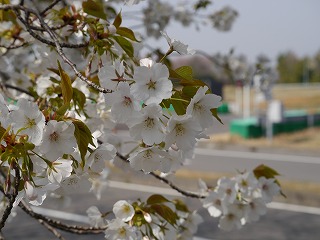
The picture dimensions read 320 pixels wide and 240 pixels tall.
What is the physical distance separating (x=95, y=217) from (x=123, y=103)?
0.76 meters

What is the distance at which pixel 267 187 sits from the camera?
1.57 metres

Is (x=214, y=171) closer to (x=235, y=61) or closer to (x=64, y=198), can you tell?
(x=235, y=61)

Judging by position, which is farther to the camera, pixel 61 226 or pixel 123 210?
pixel 61 226

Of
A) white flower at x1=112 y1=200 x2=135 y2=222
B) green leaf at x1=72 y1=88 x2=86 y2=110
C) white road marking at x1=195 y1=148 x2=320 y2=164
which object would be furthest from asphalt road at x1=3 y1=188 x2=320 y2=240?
green leaf at x1=72 y1=88 x2=86 y2=110

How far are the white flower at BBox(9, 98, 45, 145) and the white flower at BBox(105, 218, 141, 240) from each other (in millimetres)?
474

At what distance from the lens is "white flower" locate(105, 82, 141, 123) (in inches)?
32.7

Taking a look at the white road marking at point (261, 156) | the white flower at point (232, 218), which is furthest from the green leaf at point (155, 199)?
the white road marking at point (261, 156)

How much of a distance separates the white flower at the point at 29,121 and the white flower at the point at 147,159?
9.2 inches

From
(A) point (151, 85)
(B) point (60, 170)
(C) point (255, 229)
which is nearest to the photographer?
(A) point (151, 85)

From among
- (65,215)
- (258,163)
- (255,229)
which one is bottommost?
(258,163)

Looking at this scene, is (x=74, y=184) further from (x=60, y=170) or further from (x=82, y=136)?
(x=82, y=136)

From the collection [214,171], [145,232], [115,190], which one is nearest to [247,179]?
[145,232]

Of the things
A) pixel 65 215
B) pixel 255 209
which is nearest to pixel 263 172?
pixel 255 209

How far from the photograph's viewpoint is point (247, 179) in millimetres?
1557
